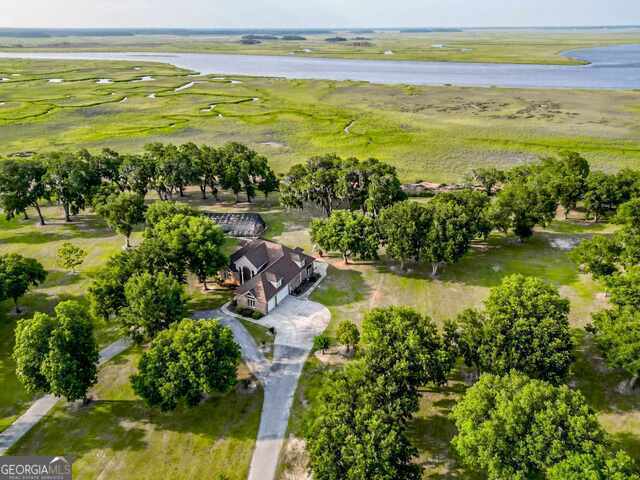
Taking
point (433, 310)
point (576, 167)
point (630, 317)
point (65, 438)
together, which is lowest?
point (65, 438)

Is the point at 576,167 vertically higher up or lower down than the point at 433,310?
higher up

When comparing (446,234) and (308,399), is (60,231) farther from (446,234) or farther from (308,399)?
(446,234)

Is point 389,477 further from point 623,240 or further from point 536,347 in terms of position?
point 623,240

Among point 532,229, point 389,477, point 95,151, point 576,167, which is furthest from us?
point 95,151

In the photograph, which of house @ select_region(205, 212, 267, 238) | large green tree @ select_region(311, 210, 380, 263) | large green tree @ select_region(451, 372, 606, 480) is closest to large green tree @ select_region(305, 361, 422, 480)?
large green tree @ select_region(451, 372, 606, 480)

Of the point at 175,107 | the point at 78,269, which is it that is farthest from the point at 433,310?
the point at 175,107
